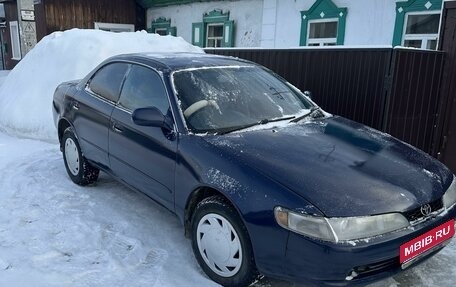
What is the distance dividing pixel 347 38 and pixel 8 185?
773cm

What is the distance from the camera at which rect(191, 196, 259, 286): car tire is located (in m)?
2.59

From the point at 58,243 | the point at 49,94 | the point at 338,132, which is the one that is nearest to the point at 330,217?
the point at 338,132

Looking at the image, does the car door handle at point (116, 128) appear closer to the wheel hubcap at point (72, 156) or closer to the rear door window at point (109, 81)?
the rear door window at point (109, 81)

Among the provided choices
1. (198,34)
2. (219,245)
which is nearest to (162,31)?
(198,34)

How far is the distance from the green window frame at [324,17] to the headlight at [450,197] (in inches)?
288

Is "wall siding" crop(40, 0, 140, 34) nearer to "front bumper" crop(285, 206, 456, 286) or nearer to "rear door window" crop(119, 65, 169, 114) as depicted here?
"rear door window" crop(119, 65, 169, 114)

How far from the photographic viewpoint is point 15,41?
18891 mm

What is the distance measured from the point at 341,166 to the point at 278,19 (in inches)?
363

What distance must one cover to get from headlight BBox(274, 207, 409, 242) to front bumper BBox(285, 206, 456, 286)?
1.3 inches

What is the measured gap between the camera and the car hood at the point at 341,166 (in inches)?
94.7

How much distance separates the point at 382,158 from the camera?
2908mm

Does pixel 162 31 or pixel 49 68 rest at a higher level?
pixel 162 31

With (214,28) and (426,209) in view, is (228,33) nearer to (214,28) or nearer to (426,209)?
(214,28)

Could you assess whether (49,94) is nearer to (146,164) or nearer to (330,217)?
(146,164)
